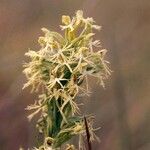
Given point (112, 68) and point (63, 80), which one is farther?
point (112, 68)

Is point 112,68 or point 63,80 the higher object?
point 112,68

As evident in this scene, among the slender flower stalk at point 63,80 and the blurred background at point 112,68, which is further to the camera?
the blurred background at point 112,68

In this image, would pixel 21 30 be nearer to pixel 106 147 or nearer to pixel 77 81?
pixel 106 147

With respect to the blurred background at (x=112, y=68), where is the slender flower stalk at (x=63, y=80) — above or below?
below

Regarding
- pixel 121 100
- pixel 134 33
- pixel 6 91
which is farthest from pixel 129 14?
pixel 121 100
